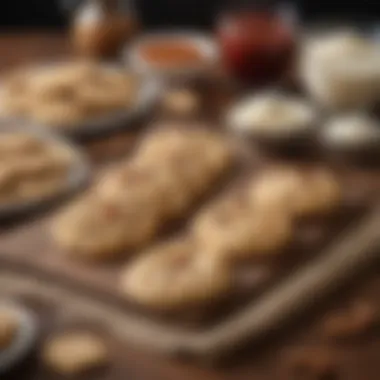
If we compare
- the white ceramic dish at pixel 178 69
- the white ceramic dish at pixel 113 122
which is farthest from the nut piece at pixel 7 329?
the white ceramic dish at pixel 178 69

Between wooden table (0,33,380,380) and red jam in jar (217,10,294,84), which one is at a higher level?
red jam in jar (217,10,294,84)

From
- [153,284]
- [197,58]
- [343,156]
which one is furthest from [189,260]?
[197,58]

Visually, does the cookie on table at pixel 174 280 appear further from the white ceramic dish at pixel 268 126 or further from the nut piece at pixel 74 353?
the white ceramic dish at pixel 268 126

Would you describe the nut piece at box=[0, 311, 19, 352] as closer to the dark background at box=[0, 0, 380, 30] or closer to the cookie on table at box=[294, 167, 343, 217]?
the cookie on table at box=[294, 167, 343, 217]

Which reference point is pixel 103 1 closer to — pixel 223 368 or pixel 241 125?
pixel 241 125

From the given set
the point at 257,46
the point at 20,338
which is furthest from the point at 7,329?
the point at 257,46

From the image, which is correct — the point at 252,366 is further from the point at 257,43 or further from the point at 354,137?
the point at 257,43

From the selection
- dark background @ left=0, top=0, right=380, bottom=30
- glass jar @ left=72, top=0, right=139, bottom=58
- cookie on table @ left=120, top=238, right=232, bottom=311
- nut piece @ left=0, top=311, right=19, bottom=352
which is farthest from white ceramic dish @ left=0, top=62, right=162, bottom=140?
dark background @ left=0, top=0, right=380, bottom=30
